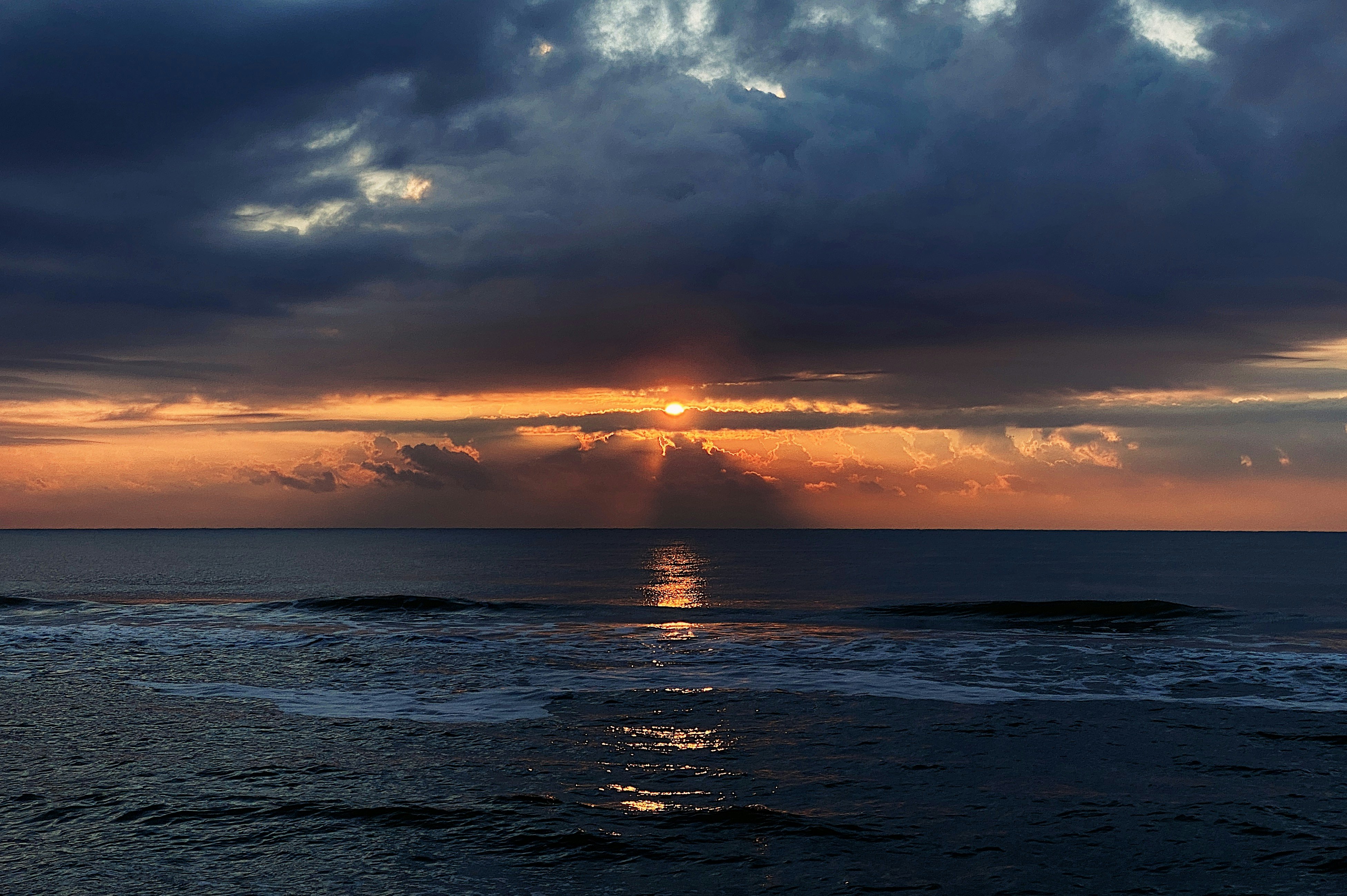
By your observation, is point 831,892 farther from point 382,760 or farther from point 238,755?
point 238,755

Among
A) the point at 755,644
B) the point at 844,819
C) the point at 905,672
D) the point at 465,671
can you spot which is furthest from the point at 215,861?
the point at 755,644

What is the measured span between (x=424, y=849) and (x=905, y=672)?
20179 millimetres

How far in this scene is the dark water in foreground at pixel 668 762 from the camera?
11953 millimetres

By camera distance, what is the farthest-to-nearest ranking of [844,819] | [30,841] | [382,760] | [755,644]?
1. [755,644]
2. [382,760]
3. [844,819]
4. [30,841]

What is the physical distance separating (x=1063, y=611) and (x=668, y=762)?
48886 mm

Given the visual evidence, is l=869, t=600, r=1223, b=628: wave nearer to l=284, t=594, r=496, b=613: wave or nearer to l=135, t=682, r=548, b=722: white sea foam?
l=284, t=594, r=496, b=613: wave

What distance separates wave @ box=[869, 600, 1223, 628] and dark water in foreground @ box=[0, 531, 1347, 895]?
10.1 metres

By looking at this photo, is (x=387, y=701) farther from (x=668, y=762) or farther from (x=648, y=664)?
(x=648, y=664)

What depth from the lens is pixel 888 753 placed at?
18031 mm

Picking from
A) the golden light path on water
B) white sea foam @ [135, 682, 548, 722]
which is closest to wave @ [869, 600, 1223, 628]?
the golden light path on water

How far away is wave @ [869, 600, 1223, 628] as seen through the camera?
53.5 meters

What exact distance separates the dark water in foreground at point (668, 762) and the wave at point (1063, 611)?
10.1 meters

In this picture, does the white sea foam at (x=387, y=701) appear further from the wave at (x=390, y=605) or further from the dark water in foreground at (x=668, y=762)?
the wave at (x=390, y=605)

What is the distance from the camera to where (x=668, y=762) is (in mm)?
17266
